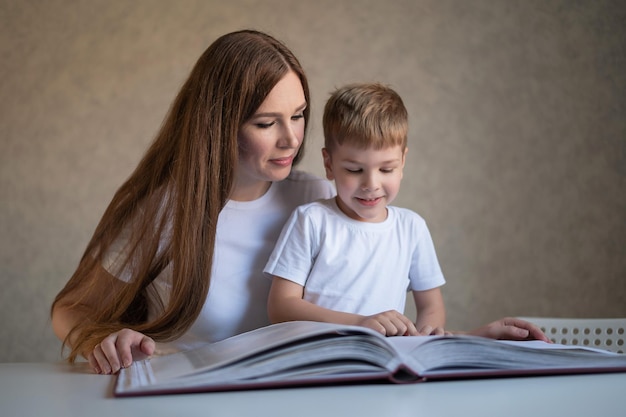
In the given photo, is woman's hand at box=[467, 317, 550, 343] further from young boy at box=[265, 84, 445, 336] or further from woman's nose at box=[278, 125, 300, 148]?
woman's nose at box=[278, 125, 300, 148]

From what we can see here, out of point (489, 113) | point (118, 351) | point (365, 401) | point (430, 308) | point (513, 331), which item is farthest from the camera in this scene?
point (489, 113)

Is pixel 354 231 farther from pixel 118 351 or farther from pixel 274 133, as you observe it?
pixel 118 351

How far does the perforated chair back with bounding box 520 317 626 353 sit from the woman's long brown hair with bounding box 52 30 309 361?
68 cm

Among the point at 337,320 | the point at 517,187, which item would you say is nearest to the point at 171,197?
the point at 337,320

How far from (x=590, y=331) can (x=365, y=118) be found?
2.10ft

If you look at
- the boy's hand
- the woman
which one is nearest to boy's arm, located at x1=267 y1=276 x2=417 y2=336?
the boy's hand

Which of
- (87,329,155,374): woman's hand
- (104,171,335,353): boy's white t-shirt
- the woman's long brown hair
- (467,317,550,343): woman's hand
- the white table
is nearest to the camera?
the white table

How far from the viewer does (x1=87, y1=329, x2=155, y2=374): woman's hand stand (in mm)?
949

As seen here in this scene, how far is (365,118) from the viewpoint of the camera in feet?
4.55

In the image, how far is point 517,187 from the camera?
3.54 meters

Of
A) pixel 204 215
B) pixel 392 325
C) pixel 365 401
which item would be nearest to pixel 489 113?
pixel 204 215

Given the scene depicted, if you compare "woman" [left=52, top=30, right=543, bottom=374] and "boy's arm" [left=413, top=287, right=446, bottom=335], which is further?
"boy's arm" [left=413, top=287, right=446, bottom=335]

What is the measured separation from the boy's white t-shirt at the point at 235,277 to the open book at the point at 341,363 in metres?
0.62

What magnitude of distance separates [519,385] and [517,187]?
2915 mm
